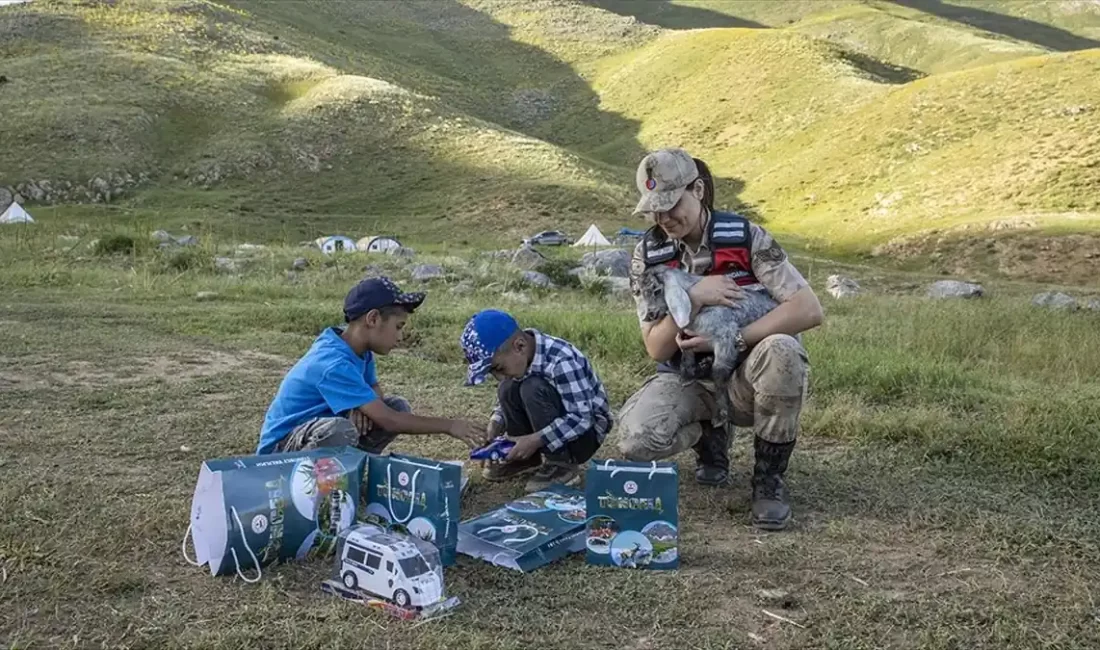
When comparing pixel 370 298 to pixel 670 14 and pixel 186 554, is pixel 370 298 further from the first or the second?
pixel 670 14

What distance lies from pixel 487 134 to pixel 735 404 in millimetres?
37261

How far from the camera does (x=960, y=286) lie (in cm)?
1584

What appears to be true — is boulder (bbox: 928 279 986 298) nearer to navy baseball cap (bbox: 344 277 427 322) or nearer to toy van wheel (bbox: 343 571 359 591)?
navy baseball cap (bbox: 344 277 427 322)

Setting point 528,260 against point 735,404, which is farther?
point 528,260

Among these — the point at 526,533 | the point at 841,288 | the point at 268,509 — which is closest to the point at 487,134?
the point at 841,288

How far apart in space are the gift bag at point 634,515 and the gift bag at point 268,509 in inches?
33.9

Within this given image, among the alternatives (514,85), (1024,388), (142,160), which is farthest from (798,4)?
(1024,388)

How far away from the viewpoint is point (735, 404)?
13.5 feet

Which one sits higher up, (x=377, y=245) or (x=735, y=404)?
(x=735, y=404)

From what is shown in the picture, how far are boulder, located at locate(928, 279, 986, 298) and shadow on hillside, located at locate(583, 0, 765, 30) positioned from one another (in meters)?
104

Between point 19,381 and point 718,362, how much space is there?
15.8 feet

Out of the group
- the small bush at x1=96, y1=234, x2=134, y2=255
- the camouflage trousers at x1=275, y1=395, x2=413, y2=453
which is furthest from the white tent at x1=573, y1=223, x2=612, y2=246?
the camouflage trousers at x1=275, y1=395, x2=413, y2=453

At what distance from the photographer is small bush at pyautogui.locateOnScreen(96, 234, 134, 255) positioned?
15.7 metres

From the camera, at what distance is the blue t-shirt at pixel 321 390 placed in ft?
12.6
